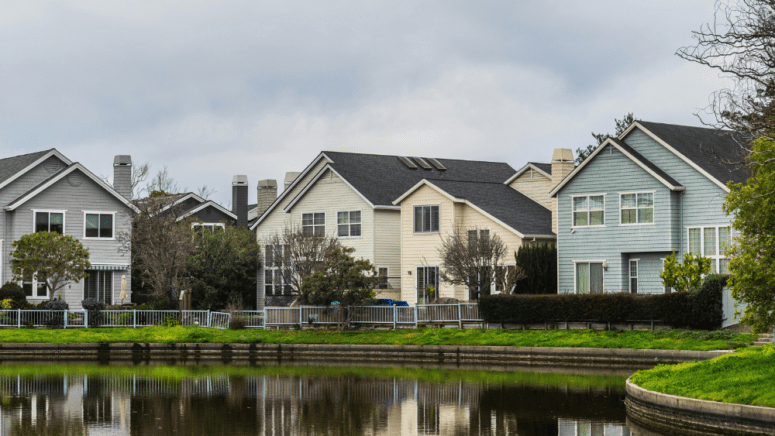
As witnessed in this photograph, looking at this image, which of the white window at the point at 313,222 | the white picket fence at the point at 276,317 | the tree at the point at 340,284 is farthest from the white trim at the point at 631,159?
the white window at the point at 313,222

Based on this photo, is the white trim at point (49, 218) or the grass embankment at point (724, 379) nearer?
the grass embankment at point (724, 379)

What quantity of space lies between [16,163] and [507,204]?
27668 mm

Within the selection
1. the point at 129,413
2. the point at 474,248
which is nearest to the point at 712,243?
the point at 474,248

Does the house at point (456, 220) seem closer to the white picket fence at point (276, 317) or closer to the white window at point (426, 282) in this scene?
the white window at point (426, 282)

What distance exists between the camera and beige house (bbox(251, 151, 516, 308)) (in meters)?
52.2

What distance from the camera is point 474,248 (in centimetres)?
4291

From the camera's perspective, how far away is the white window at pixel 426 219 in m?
49.4

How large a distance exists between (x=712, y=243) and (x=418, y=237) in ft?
50.8

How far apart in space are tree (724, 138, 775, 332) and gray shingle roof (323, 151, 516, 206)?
31.3 meters

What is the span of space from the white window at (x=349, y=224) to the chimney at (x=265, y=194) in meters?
10.5

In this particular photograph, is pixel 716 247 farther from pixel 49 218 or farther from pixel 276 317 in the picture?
pixel 49 218

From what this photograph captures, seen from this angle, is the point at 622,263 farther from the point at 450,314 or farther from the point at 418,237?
the point at 418,237

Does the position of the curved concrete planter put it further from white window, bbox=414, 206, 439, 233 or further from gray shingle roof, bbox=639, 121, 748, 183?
white window, bbox=414, 206, 439, 233

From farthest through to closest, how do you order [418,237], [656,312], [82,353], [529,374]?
[418,237] < [82,353] < [656,312] < [529,374]
